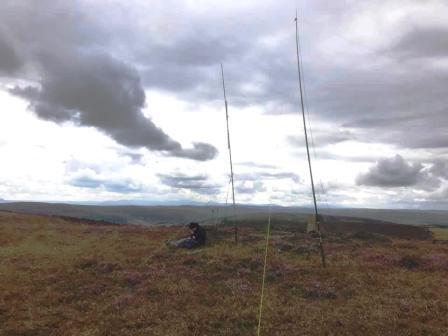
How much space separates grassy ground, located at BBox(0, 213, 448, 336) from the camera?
52.9 ft

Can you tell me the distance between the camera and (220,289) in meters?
21.4

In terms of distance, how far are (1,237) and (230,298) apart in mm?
28940

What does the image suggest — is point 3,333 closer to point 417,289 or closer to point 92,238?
point 417,289

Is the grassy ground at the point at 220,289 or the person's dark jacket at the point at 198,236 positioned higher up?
the person's dark jacket at the point at 198,236

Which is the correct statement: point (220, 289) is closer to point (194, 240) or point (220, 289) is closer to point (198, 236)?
point (194, 240)

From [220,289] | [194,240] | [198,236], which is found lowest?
[220,289]

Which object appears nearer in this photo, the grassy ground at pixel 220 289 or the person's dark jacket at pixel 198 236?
the grassy ground at pixel 220 289

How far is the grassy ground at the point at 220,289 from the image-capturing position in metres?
16.1

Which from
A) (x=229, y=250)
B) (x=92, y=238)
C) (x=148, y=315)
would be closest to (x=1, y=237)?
(x=92, y=238)

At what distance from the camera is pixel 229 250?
3216 centimetres

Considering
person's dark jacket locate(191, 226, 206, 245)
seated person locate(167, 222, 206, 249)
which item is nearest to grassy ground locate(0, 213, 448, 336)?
person's dark jacket locate(191, 226, 206, 245)

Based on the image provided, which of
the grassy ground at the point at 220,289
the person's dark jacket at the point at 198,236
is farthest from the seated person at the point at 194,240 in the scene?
the grassy ground at the point at 220,289

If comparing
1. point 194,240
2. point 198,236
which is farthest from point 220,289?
point 198,236

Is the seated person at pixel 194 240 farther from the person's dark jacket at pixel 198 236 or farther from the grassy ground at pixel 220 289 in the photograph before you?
the grassy ground at pixel 220 289
